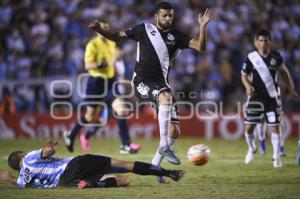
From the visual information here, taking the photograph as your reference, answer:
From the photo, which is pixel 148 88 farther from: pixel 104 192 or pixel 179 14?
pixel 179 14

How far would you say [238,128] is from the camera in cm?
2153

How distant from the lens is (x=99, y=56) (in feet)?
54.2

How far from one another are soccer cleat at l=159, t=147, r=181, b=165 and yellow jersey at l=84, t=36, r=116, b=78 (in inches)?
255

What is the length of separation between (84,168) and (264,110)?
5085mm

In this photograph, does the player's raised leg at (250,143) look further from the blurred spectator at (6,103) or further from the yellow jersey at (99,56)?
the blurred spectator at (6,103)

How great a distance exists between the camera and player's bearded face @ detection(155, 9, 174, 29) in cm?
1070

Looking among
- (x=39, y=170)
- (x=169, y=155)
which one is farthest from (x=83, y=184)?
(x=169, y=155)

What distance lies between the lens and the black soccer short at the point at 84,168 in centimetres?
958

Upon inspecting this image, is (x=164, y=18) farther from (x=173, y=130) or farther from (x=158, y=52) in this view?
(x=173, y=130)

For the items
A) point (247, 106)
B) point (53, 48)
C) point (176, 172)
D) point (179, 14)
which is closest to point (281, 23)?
point (179, 14)

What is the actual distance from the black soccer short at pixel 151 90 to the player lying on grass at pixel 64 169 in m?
1.27

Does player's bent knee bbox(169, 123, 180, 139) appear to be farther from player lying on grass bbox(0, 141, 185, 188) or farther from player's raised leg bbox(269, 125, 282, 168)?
player's raised leg bbox(269, 125, 282, 168)

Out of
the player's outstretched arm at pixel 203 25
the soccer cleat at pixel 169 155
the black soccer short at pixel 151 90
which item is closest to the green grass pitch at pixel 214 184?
the soccer cleat at pixel 169 155

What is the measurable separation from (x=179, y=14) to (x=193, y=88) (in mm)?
3627
